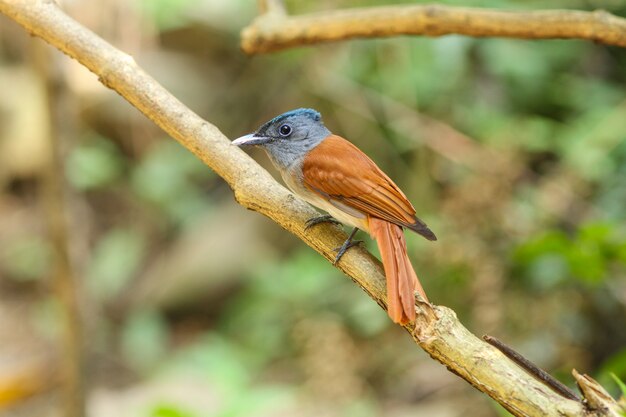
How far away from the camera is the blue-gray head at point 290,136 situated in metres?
2.72

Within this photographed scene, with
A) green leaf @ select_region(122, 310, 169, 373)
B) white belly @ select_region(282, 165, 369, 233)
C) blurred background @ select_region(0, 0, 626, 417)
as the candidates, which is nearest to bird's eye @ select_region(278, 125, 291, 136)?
white belly @ select_region(282, 165, 369, 233)

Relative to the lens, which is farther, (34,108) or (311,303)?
(34,108)

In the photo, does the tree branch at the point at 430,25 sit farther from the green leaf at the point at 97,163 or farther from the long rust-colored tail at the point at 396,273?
the green leaf at the point at 97,163

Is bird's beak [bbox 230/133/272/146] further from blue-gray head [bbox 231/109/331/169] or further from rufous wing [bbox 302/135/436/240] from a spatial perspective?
rufous wing [bbox 302/135/436/240]

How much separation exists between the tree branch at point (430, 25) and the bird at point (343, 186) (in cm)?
39

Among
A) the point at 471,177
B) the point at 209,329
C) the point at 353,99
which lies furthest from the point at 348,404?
the point at 353,99

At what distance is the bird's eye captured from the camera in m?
2.75

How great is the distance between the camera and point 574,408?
1.67 metres

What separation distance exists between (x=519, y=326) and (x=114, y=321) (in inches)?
146

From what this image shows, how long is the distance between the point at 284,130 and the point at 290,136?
32mm

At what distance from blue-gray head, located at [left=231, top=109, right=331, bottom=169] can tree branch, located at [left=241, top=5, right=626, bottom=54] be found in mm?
386

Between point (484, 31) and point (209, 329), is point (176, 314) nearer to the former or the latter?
point (209, 329)

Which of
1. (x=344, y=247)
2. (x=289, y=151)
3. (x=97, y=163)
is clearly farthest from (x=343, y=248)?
(x=97, y=163)

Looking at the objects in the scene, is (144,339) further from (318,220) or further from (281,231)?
(318,220)
